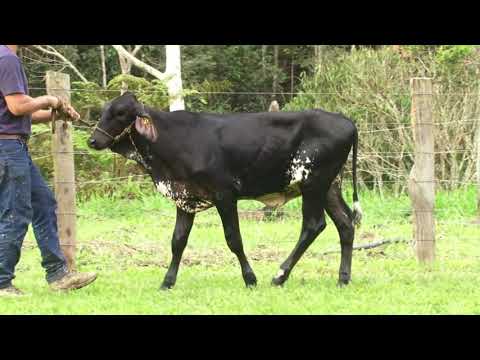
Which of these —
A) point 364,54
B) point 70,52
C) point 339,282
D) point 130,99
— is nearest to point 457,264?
point 339,282

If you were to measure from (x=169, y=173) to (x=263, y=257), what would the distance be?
230 cm

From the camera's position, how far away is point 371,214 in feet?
Answer: 37.5

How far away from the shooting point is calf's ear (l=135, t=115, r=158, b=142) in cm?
684

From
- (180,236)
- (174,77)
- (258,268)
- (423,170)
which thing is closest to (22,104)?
(180,236)

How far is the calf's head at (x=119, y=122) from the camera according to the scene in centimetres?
679

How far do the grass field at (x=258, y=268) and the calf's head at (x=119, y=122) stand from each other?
1.31 metres

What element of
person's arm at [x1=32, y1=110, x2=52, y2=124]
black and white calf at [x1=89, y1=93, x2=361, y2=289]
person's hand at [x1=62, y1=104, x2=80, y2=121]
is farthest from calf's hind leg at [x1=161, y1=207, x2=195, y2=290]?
person's arm at [x1=32, y1=110, x2=52, y2=124]

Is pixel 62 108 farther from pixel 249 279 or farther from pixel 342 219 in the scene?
pixel 342 219

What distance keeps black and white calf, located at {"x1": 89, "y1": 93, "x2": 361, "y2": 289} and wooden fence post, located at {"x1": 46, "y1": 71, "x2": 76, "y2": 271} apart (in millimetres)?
863

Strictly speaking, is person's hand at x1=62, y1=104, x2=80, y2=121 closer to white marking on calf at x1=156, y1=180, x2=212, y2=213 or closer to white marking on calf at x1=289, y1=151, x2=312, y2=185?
white marking on calf at x1=156, y1=180, x2=212, y2=213

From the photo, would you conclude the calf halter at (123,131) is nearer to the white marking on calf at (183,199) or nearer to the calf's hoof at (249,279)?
the white marking on calf at (183,199)

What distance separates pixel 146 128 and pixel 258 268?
2.12 meters

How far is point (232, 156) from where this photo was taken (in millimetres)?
6883

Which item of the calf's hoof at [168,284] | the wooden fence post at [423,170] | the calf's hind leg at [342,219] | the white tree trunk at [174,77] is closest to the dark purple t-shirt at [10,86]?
the calf's hoof at [168,284]
